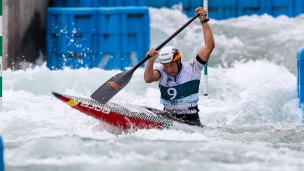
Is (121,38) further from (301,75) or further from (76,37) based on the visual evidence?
(301,75)

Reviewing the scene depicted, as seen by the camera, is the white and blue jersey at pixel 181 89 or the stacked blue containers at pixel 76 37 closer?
the white and blue jersey at pixel 181 89

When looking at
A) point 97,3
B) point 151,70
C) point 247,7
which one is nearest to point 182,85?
point 151,70

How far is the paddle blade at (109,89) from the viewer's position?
8039mm

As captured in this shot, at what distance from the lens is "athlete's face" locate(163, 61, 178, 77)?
803 cm

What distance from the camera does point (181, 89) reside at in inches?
321

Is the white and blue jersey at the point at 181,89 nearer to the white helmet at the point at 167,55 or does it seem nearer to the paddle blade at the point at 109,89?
the white helmet at the point at 167,55

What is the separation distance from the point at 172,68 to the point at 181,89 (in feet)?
0.78

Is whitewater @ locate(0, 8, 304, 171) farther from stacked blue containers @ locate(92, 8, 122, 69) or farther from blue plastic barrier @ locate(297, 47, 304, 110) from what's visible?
stacked blue containers @ locate(92, 8, 122, 69)

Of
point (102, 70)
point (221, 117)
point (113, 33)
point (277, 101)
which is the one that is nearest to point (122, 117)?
point (221, 117)

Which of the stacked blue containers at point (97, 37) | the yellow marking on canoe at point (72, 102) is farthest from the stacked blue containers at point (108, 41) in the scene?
the yellow marking on canoe at point (72, 102)

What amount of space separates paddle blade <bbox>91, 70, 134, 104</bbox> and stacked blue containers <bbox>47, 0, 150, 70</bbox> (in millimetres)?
4734

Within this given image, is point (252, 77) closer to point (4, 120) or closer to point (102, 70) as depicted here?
point (102, 70)

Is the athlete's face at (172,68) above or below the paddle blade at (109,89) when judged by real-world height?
above

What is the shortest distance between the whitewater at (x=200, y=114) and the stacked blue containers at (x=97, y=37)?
17.1 inches
